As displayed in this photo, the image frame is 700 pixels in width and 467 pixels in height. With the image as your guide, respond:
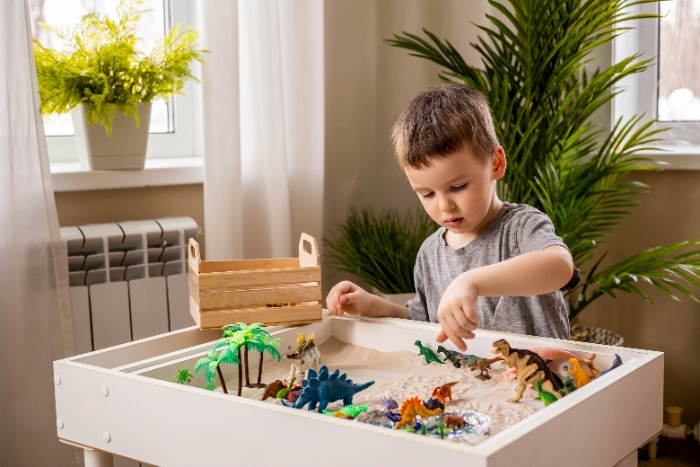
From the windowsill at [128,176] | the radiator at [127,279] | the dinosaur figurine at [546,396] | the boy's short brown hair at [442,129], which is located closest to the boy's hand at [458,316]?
the dinosaur figurine at [546,396]

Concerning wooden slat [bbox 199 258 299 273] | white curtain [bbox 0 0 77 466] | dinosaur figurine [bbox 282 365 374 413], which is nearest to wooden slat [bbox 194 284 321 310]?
wooden slat [bbox 199 258 299 273]

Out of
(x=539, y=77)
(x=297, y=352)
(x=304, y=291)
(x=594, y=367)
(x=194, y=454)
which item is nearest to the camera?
(x=194, y=454)

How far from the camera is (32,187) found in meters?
1.95

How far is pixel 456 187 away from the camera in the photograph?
1391mm

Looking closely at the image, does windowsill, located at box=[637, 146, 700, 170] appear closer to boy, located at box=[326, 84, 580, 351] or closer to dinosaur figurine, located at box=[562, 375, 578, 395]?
boy, located at box=[326, 84, 580, 351]

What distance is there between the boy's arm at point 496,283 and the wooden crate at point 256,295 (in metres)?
0.31

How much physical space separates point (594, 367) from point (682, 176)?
163 centimetres

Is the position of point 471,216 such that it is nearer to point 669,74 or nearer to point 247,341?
point 247,341

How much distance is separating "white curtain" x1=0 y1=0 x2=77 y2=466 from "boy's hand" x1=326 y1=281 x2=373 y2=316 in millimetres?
818

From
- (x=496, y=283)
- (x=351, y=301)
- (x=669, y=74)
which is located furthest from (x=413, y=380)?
(x=669, y=74)

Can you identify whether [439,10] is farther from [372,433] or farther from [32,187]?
[372,433]

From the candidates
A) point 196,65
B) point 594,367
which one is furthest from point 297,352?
point 196,65

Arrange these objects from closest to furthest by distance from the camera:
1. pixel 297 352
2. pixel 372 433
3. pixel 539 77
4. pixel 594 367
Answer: pixel 372 433
pixel 594 367
pixel 297 352
pixel 539 77

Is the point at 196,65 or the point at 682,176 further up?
the point at 196,65
